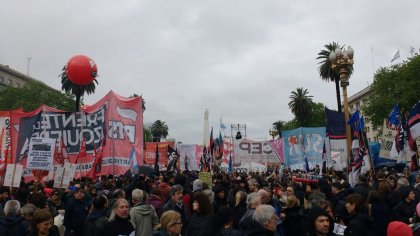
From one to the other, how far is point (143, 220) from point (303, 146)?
Answer: 19.7 m

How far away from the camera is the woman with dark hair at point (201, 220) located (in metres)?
4.96

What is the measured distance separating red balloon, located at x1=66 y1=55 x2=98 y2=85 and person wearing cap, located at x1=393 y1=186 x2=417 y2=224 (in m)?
11.3

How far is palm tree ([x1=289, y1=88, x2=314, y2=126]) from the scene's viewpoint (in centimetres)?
6912

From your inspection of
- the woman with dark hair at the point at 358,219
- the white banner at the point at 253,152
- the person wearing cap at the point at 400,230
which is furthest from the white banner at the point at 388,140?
the white banner at the point at 253,152

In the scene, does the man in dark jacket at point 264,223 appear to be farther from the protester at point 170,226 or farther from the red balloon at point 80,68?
the red balloon at point 80,68

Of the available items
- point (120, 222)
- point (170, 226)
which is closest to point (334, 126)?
point (120, 222)

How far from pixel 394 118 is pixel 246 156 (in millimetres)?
15982

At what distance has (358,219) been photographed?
202 inches

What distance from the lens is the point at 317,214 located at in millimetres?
4582

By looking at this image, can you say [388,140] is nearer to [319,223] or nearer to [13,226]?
[319,223]

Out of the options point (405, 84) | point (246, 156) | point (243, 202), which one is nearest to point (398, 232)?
point (243, 202)

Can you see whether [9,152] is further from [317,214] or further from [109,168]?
[317,214]

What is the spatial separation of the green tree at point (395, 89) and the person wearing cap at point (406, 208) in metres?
35.0

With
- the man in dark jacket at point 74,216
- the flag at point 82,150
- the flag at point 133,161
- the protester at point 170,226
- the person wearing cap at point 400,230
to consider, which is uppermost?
the flag at point 82,150
